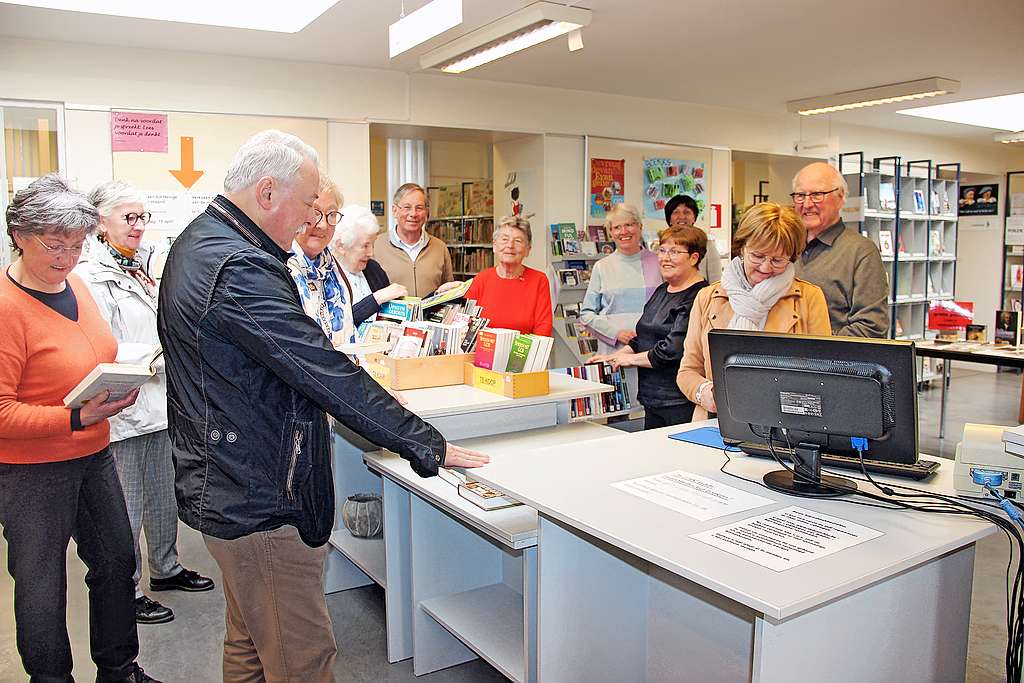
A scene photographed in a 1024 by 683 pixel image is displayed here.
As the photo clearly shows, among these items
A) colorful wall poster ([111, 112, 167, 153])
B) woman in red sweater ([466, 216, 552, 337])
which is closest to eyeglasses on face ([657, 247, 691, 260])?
woman in red sweater ([466, 216, 552, 337])

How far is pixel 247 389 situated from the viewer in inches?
68.7

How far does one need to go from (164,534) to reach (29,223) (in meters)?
1.77

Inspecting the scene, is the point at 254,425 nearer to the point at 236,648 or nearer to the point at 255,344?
the point at 255,344

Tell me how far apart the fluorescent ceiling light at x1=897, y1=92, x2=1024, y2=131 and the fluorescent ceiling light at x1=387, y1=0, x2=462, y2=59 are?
653 cm

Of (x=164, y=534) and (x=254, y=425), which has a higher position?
(x=254, y=425)

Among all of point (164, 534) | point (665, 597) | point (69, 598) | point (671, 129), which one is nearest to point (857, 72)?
point (671, 129)

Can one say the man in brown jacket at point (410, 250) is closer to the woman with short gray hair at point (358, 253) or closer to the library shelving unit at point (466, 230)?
the woman with short gray hair at point (358, 253)

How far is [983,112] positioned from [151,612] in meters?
9.87

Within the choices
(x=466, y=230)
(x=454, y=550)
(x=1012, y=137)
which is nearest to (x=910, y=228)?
(x=1012, y=137)

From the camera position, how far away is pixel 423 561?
2.85m

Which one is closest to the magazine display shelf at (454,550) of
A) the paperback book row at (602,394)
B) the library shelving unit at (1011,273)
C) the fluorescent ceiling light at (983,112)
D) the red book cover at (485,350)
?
the red book cover at (485,350)

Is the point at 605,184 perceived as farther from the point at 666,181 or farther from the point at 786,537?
the point at 786,537

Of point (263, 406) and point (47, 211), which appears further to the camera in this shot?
point (47, 211)

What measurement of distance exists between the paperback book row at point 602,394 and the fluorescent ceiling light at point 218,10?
2.50 metres
